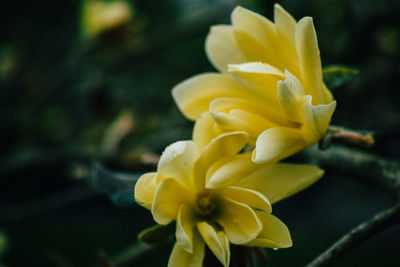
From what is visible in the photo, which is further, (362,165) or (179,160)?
(362,165)

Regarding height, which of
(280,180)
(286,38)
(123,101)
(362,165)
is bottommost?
(123,101)

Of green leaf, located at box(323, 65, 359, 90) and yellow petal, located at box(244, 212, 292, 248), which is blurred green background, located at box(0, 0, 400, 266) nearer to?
green leaf, located at box(323, 65, 359, 90)

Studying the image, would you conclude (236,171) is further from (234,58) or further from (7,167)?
(7,167)

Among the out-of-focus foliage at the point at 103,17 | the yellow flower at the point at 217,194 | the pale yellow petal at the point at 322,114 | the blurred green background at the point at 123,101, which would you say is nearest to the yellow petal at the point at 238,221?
the yellow flower at the point at 217,194

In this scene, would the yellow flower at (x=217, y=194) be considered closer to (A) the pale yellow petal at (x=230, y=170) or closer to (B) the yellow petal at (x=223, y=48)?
(A) the pale yellow petal at (x=230, y=170)

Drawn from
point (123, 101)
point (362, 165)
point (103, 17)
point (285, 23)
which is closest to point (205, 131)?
point (285, 23)

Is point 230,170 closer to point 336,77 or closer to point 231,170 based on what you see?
point 231,170
